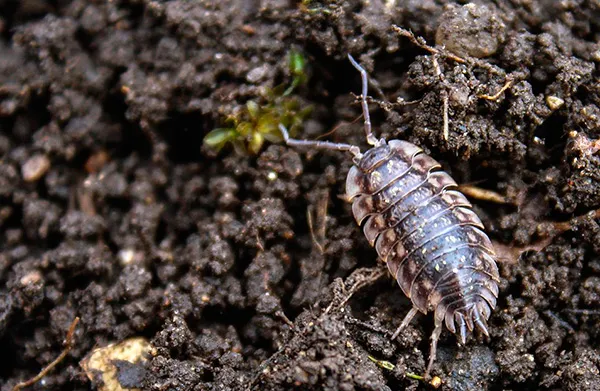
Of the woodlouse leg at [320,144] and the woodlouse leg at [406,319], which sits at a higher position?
the woodlouse leg at [320,144]

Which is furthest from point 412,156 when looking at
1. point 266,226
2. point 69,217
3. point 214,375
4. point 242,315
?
point 69,217

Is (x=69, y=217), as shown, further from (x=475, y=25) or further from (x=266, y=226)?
(x=475, y=25)

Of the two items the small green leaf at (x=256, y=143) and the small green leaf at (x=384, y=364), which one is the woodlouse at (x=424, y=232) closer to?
the small green leaf at (x=384, y=364)

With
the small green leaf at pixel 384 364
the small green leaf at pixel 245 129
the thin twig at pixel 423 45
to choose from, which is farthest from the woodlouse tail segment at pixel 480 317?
the small green leaf at pixel 245 129

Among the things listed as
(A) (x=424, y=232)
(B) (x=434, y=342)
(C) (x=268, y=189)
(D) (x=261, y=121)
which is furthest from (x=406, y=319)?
(D) (x=261, y=121)

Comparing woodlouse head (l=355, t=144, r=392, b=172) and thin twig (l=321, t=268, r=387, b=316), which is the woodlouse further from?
thin twig (l=321, t=268, r=387, b=316)

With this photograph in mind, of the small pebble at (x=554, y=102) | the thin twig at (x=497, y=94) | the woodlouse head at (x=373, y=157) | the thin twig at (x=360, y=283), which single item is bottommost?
the thin twig at (x=360, y=283)

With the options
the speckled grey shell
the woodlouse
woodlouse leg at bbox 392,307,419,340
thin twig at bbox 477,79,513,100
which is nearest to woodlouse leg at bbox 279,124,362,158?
the woodlouse
